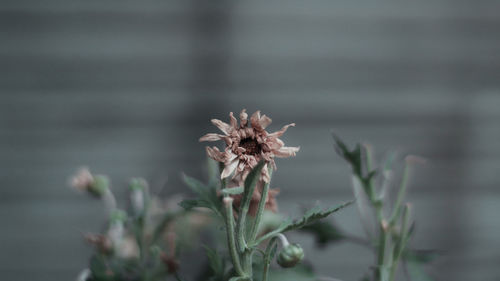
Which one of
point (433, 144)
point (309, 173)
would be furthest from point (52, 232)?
point (433, 144)

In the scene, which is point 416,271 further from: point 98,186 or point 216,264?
point 98,186

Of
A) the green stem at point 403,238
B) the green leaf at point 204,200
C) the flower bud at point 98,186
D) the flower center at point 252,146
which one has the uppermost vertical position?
the flower bud at point 98,186

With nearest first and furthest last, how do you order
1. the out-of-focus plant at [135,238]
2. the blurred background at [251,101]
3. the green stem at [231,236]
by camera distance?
the green stem at [231,236], the out-of-focus plant at [135,238], the blurred background at [251,101]

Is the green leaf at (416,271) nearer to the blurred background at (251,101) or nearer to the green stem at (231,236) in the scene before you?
the green stem at (231,236)

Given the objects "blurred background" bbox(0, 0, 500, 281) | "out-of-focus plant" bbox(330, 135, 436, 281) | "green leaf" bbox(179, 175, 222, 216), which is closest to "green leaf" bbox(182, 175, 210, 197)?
"green leaf" bbox(179, 175, 222, 216)

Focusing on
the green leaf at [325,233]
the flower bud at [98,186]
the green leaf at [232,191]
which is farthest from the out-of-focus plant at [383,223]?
the flower bud at [98,186]

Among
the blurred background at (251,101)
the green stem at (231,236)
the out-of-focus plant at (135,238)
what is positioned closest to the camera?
the green stem at (231,236)
